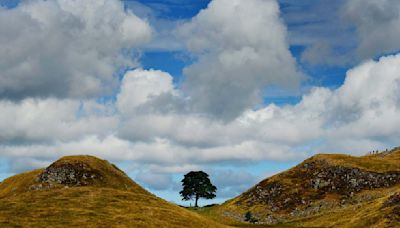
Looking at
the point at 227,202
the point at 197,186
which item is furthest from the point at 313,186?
the point at 197,186

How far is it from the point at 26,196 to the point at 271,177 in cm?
8328

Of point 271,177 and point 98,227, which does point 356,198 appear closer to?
point 271,177

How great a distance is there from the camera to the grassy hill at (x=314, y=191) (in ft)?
413

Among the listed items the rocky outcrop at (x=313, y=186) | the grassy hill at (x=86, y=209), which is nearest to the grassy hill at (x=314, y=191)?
the rocky outcrop at (x=313, y=186)

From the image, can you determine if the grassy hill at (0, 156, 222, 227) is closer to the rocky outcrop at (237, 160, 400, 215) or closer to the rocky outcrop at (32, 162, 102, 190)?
the rocky outcrop at (32, 162, 102, 190)

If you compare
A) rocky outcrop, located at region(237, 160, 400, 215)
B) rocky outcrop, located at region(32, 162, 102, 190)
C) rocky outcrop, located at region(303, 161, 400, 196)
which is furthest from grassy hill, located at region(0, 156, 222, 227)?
rocky outcrop, located at region(303, 161, 400, 196)

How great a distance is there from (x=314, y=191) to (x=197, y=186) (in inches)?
2434

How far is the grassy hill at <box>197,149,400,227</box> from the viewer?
126 meters

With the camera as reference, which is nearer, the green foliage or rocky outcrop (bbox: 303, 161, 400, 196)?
the green foliage

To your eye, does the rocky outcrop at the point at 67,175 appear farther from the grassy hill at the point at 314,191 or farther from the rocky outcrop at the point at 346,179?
the rocky outcrop at the point at 346,179

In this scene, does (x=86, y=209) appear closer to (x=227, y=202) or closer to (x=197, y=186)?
(x=227, y=202)

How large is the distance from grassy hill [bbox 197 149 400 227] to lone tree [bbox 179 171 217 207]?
3166 cm

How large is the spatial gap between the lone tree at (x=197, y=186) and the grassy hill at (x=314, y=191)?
31.7m

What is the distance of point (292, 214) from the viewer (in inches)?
5044
